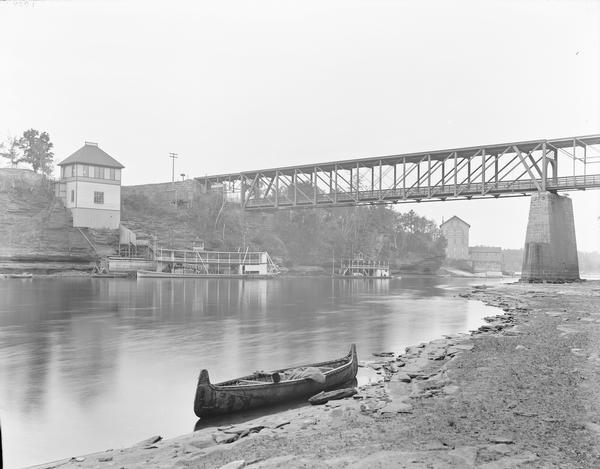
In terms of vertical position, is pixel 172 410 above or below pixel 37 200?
below

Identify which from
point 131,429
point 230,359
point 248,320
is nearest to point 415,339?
point 230,359

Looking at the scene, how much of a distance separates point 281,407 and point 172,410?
2.84 meters

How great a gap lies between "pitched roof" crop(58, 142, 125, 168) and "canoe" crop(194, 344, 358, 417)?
78124mm

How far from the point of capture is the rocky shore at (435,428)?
727cm

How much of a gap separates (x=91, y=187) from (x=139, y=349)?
223 ft

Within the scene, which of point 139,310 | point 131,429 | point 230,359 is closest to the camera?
point 131,429

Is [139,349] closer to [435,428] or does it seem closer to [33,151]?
[435,428]

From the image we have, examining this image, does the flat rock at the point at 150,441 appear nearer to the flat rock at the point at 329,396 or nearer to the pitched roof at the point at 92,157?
the flat rock at the point at 329,396

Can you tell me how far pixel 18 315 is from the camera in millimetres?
32062

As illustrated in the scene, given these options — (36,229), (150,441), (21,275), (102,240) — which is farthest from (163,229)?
(150,441)

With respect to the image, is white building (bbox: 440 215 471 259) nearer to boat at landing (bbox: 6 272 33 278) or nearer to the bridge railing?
the bridge railing

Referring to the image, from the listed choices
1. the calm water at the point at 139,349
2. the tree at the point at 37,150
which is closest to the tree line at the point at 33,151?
the tree at the point at 37,150

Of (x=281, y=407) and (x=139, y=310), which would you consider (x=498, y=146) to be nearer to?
(x=139, y=310)

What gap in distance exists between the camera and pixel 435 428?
8.66 m
